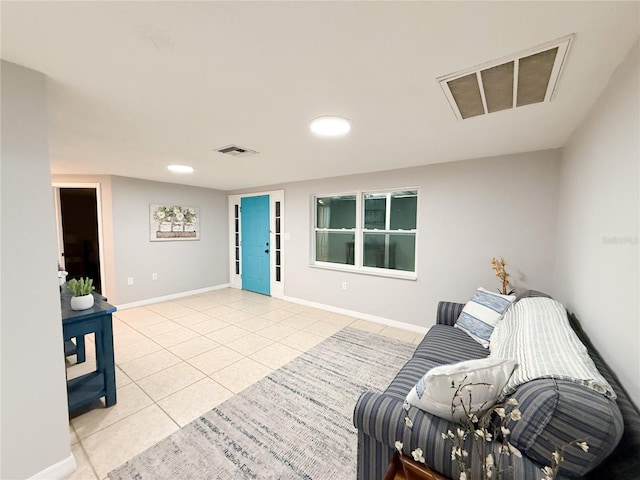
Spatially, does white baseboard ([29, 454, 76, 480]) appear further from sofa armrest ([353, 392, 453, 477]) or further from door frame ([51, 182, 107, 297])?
door frame ([51, 182, 107, 297])

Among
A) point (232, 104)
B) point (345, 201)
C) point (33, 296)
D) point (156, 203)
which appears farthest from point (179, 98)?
point (156, 203)

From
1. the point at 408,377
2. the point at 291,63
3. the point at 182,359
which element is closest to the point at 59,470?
the point at 182,359

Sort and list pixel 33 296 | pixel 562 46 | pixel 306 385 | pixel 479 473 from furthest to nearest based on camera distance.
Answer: pixel 306 385 < pixel 33 296 < pixel 562 46 < pixel 479 473

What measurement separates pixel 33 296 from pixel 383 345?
2.91 m

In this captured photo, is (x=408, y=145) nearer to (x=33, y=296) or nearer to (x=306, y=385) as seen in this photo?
(x=306, y=385)

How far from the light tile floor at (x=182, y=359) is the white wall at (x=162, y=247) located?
16.4 inches

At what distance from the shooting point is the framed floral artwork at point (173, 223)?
4.49 m

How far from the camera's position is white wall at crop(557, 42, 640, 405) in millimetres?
1060

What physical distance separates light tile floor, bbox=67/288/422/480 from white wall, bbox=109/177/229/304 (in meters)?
0.42

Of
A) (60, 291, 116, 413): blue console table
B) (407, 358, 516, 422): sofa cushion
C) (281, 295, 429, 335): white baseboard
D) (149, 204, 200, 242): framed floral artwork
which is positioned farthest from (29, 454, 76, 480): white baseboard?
(149, 204, 200, 242): framed floral artwork

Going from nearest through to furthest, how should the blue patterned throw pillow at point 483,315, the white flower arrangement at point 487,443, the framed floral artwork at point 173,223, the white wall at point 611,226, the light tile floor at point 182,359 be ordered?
the white flower arrangement at point 487,443, the white wall at point 611,226, the light tile floor at point 182,359, the blue patterned throw pillow at point 483,315, the framed floral artwork at point 173,223

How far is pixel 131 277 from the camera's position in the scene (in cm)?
424

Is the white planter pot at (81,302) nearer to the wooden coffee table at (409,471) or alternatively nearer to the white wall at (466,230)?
the wooden coffee table at (409,471)

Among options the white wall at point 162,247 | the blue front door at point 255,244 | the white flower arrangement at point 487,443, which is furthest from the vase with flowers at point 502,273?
the white wall at point 162,247
